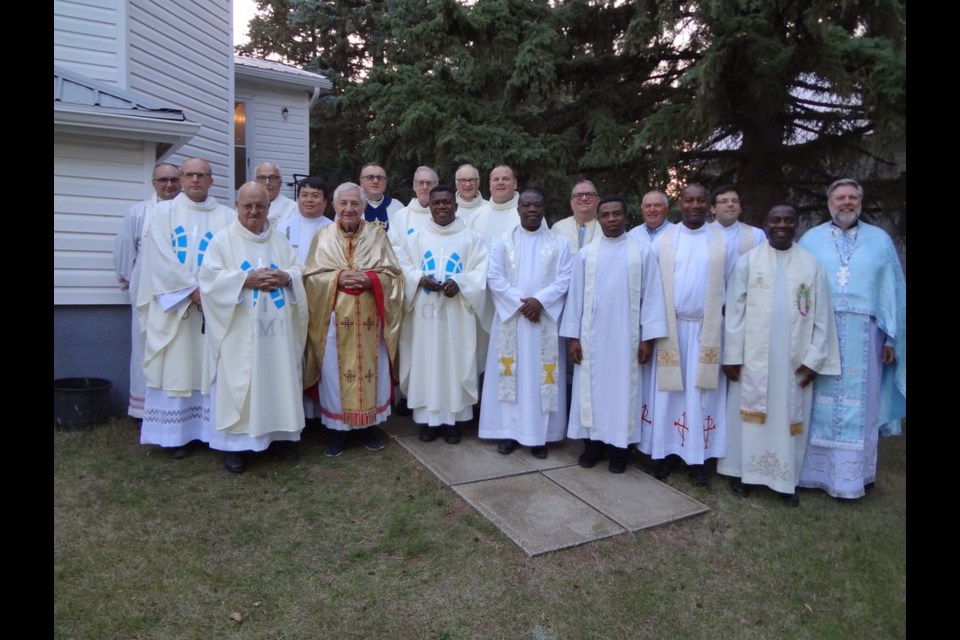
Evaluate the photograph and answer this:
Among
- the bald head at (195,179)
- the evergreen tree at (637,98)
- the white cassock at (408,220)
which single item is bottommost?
the white cassock at (408,220)

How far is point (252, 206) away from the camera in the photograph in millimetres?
5223

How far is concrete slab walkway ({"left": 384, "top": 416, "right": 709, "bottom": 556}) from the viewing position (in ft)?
14.1

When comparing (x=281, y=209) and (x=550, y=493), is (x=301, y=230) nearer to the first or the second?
(x=281, y=209)

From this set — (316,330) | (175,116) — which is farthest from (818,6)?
(175,116)

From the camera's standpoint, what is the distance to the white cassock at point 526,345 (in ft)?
18.6

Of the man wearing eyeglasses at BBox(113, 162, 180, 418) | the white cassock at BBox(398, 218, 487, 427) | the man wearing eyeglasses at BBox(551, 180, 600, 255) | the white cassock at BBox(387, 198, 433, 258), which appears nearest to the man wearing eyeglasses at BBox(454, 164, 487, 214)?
the white cassock at BBox(387, 198, 433, 258)

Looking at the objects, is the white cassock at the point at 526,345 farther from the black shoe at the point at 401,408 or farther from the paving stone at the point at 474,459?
the black shoe at the point at 401,408

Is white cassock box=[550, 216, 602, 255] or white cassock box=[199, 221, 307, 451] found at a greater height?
white cassock box=[550, 216, 602, 255]

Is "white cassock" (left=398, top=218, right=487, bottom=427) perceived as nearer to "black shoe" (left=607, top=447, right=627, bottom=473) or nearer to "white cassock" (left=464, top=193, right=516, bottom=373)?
"white cassock" (left=464, top=193, right=516, bottom=373)

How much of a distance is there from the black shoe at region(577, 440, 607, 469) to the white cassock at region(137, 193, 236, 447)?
3.27 metres

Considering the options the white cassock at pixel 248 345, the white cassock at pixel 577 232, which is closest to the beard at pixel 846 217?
the white cassock at pixel 577 232

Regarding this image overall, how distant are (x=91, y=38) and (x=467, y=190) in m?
5.11

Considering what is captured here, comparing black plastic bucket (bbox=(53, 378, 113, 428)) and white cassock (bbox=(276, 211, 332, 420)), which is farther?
white cassock (bbox=(276, 211, 332, 420))

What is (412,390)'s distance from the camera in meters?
5.96
